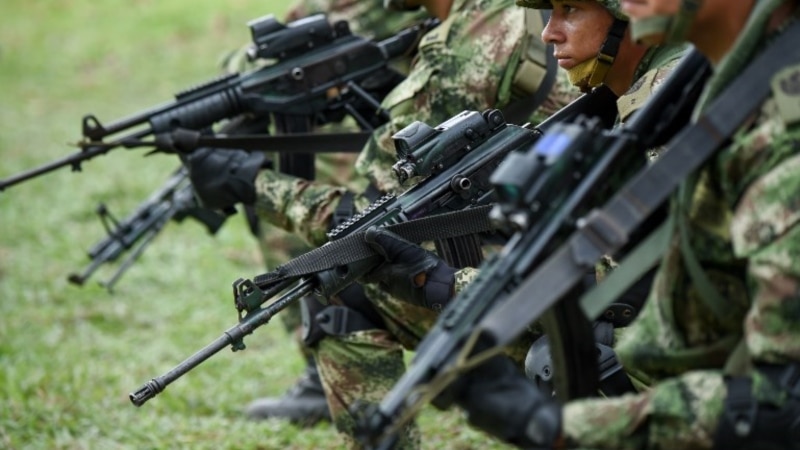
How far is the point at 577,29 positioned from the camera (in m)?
4.20

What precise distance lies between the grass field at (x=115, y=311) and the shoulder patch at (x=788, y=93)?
3.38 metres

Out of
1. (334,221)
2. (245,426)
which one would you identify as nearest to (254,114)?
(334,221)

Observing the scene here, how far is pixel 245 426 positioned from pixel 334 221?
65.7 inches

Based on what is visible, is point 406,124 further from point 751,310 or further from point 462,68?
point 751,310

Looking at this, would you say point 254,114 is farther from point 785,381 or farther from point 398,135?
point 785,381

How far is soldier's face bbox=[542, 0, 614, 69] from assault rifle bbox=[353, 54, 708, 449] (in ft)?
3.82

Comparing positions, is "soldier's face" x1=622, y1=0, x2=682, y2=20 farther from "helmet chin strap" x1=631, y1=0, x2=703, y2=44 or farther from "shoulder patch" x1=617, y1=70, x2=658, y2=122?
"shoulder patch" x1=617, y1=70, x2=658, y2=122

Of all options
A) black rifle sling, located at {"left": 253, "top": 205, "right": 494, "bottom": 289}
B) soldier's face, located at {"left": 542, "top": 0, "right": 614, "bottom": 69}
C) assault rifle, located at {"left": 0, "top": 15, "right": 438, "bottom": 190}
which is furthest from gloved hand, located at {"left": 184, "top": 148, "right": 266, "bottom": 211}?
soldier's face, located at {"left": 542, "top": 0, "right": 614, "bottom": 69}

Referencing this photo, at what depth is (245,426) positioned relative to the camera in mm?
6305

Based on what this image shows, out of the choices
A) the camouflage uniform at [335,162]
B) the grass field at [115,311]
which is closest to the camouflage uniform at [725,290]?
the grass field at [115,311]

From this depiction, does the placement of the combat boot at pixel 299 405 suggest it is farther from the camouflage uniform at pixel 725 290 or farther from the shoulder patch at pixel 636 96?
the camouflage uniform at pixel 725 290

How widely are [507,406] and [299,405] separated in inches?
155

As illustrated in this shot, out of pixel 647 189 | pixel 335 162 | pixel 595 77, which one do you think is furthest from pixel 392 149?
pixel 647 189

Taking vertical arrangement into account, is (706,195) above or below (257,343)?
above
